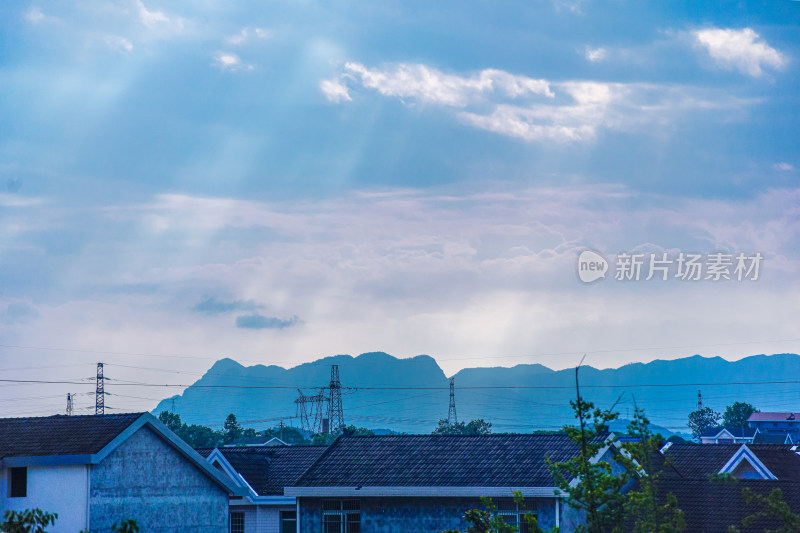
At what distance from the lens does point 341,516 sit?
34594 mm

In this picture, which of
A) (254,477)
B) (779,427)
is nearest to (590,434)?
(254,477)

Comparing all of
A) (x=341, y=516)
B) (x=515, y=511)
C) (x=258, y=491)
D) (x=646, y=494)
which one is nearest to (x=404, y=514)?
(x=341, y=516)

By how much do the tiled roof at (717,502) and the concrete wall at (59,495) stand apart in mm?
14951

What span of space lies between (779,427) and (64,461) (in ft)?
611

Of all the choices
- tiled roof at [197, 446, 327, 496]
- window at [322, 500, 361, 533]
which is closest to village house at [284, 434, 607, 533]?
window at [322, 500, 361, 533]

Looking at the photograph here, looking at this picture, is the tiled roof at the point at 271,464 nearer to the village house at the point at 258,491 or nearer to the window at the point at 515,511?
the village house at the point at 258,491

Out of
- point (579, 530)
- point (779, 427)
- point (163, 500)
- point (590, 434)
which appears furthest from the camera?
point (779, 427)

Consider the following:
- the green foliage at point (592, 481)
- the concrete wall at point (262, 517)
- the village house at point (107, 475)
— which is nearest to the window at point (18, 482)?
the village house at point (107, 475)

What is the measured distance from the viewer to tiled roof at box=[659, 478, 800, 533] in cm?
2666

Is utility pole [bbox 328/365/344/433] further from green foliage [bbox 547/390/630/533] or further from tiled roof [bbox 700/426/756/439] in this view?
green foliage [bbox 547/390/630/533]

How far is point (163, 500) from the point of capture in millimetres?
30594

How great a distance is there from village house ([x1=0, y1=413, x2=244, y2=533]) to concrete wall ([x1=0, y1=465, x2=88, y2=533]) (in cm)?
3

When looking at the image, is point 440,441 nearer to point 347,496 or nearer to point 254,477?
point 347,496

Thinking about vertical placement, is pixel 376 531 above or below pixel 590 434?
below
